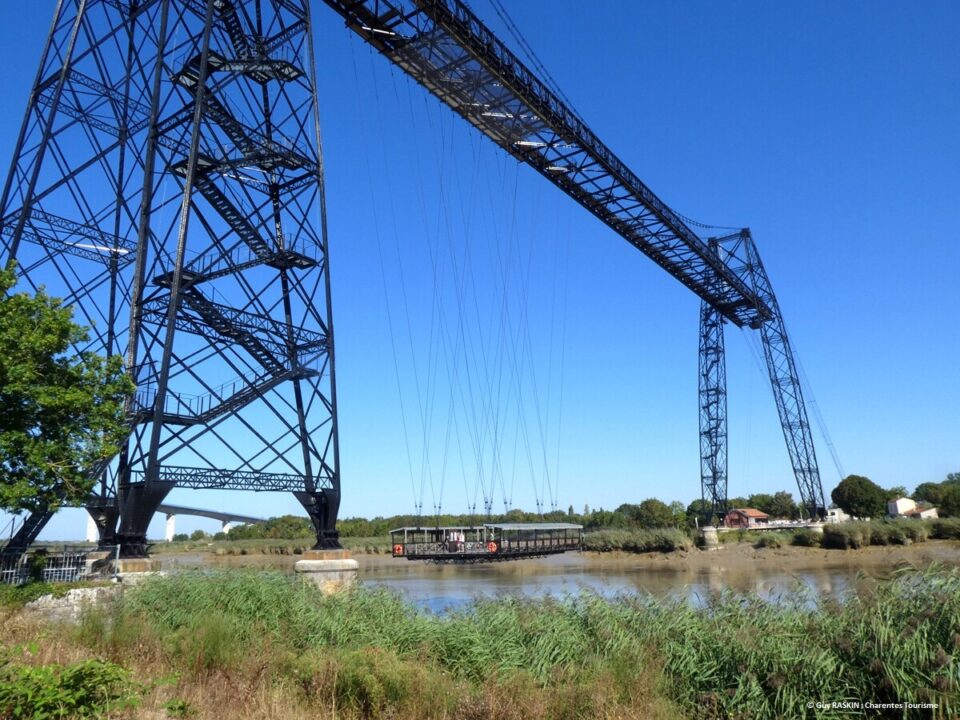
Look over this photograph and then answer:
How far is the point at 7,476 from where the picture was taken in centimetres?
1555

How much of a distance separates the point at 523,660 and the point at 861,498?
71682mm

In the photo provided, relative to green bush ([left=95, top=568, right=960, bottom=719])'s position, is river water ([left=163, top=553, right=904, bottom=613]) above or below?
below

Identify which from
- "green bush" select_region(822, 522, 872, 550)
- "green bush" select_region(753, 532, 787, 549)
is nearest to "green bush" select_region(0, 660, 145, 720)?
"green bush" select_region(822, 522, 872, 550)

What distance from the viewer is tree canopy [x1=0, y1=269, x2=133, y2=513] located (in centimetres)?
1559

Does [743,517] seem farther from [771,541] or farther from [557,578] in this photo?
[557,578]

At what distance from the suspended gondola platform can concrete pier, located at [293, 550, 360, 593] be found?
9.62 feet

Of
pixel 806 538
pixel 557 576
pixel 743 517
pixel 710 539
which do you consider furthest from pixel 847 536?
pixel 743 517

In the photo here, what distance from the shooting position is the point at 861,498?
227 ft

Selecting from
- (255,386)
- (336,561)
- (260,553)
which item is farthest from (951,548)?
(260,553)

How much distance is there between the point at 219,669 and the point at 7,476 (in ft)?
32.7

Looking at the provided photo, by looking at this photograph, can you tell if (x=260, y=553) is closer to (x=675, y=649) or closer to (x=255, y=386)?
(x=255, y=386)

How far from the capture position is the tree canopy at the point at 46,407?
15594 mm

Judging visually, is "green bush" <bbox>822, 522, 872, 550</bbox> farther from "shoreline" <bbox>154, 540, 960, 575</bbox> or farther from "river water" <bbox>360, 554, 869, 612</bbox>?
"river water" <bbox>360, 554, 869, 612</bbox>

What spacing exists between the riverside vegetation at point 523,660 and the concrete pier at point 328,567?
1034 cm
